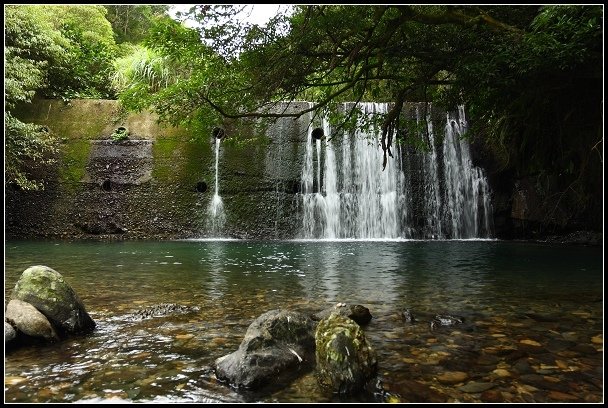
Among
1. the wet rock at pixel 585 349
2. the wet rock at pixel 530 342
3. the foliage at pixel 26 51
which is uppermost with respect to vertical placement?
the foliage at pixel 26 51

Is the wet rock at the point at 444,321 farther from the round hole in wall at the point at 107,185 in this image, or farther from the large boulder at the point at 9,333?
the round hole in wall at the point at 107,185

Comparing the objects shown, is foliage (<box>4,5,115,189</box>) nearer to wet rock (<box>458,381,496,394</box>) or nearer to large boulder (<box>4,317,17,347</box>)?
large boulder (<box>4,317,17,347</box>)

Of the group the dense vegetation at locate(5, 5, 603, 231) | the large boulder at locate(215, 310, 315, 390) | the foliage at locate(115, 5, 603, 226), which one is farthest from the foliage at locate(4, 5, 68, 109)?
the large boulder at locate(215, 310, 315, 390)

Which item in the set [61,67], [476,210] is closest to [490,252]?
[476,210]

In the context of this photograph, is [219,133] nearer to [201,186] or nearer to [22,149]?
[201,186]

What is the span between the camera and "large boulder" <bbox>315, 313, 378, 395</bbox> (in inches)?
98.7

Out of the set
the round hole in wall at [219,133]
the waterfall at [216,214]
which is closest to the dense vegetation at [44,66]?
the round hole in wall at [219,133]

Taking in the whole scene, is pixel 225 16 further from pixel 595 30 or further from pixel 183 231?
pixel 183 231

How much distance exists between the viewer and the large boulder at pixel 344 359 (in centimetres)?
251

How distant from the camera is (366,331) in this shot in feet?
11.8

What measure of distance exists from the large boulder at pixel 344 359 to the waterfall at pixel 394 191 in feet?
37.4

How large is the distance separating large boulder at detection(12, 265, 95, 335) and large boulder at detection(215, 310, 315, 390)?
1.39 m

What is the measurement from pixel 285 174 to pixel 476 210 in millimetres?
6097

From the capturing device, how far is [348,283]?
5.78m
